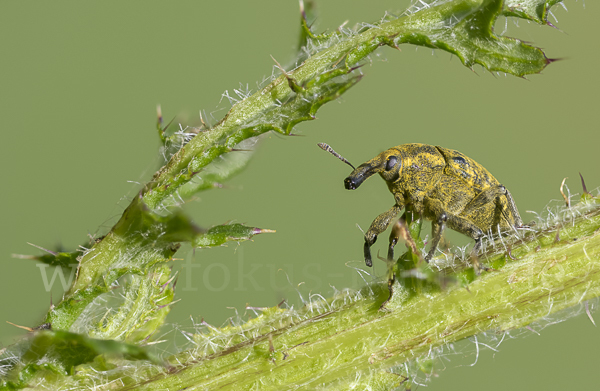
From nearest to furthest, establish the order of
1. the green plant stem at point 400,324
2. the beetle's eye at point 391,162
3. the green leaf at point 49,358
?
the green leaf at point 49,358, the green plant stem at point 400,324, the beetle's eye at point 391,162

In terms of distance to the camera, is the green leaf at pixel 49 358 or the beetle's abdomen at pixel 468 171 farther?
the beetle's abdomen at pixel 468 171

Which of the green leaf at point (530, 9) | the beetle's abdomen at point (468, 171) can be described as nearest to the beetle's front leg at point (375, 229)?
the beetle's abdomen at point (468, 171)

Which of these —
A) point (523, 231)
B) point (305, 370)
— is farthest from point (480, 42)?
point (305, 370)

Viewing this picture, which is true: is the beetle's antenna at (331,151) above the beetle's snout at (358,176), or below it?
above

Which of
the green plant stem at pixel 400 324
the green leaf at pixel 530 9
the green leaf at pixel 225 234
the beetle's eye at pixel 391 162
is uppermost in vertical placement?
the green leaf at pixel 530 9

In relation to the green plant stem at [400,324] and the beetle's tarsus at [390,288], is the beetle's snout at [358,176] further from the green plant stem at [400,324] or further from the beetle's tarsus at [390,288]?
the beetle's tarsus at [390,288]

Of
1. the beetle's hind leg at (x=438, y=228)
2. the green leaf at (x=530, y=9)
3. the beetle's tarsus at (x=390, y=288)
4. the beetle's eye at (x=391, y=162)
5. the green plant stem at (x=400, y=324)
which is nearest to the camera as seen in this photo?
the green leaf at (x=530, y=9)

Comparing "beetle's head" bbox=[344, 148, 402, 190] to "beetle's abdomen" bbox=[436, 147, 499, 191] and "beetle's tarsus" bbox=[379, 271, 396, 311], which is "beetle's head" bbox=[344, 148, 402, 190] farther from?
"beetle's tarsus" bbox=[379, 271, 396, 311]

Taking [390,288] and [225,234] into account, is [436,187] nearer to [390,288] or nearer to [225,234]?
[390,288]

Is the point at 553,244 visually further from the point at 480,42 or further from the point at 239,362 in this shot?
the point at 239,362
